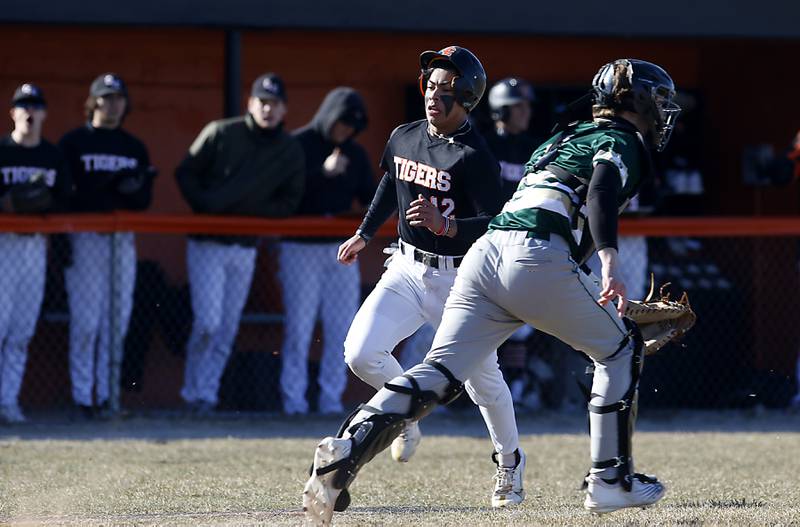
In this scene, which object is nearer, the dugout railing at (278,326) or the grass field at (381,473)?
the grass field at (381,473)

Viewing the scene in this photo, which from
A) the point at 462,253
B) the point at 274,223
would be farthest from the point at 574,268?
the point at 274,223

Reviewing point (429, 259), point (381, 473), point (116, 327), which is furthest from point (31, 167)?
point (429, 259)

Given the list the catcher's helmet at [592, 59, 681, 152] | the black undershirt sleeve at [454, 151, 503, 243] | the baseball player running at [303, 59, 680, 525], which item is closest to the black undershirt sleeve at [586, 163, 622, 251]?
the baseball player running at [303, 59, 680, 525]

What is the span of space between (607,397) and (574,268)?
53 centimetres

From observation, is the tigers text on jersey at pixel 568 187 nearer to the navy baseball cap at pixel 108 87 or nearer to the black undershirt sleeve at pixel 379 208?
the black undershirt sleeve at pixel 379 208

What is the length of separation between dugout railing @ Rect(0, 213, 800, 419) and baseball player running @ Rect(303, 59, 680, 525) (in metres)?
4.31

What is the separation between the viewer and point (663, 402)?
34.0 ft

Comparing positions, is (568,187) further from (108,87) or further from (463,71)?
(108,87)

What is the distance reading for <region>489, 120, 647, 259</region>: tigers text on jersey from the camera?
203 inches

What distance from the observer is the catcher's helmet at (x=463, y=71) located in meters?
6.12

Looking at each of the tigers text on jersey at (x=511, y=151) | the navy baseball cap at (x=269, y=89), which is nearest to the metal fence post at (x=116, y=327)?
the navy baseball cap at (x=269, y=89)

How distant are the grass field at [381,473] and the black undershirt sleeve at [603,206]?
1187 mm

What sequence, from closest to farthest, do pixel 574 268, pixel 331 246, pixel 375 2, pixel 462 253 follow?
pixel 574 268, pixel 462 253, pixel 331 246, pixel 375 2

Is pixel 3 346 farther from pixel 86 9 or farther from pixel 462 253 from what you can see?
pixel 462 253
